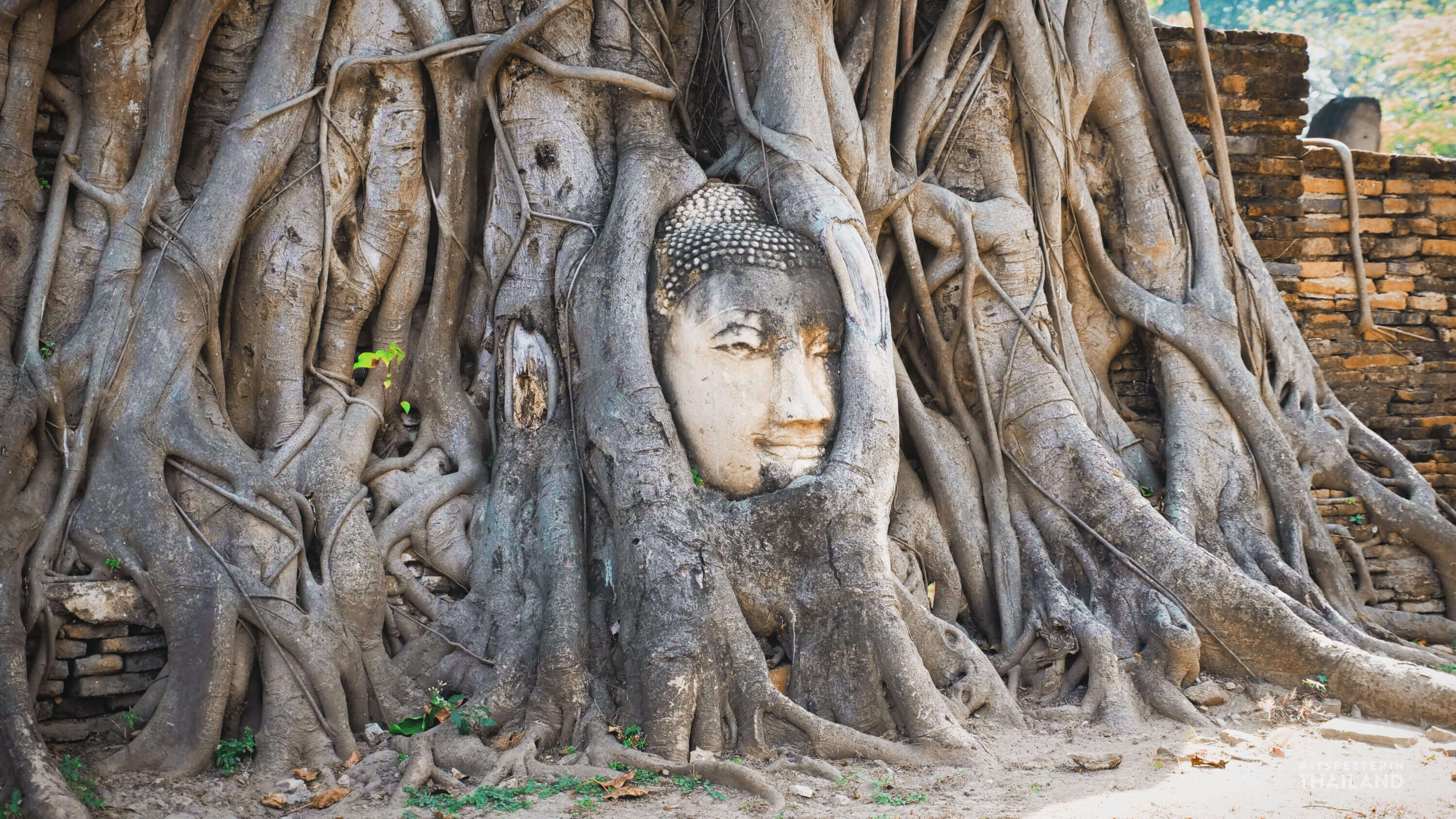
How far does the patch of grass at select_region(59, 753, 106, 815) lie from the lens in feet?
9.20

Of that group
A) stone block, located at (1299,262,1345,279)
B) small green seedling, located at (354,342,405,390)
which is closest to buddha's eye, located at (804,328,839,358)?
small green seedling, located at (354,342,405,390)

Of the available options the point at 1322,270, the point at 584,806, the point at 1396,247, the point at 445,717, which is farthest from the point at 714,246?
the point at 1396,247

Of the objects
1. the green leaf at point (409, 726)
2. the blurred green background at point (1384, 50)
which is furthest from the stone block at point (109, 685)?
the blurred green background at point (1384, 50)

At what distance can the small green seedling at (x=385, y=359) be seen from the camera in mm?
3908

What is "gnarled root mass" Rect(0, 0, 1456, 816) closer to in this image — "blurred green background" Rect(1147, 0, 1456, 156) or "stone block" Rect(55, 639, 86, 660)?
"stone block" Rect(55, 639, 86, 660)

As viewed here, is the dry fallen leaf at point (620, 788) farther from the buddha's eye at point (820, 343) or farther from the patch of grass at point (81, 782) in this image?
the buddha's eye at point (820, 343)

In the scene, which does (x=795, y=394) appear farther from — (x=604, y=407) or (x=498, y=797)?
(x=498, y=797)

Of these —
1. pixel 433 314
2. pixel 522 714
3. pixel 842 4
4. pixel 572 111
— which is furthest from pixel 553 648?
pixel 842 4

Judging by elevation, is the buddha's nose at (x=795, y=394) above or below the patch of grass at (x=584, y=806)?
above

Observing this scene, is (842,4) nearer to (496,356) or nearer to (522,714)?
(496,356)

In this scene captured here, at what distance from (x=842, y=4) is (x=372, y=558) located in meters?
3.00

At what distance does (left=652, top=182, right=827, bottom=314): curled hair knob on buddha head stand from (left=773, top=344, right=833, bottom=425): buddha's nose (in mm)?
316

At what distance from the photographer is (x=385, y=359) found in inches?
154

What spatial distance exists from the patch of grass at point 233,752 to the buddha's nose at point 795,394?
184cm
